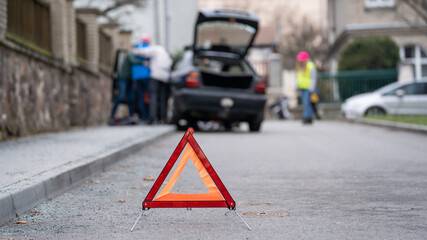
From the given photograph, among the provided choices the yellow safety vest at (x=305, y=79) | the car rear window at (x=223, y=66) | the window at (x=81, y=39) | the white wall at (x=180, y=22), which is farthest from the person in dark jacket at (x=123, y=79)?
the white wall at (x=180, y=22)

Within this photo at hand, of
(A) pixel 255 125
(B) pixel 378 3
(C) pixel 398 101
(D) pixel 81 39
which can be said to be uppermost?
(B) pixel 378 3

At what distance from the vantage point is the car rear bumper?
45.3 feet

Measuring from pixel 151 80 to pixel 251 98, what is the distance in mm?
2697

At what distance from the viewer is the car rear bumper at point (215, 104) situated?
1381cm

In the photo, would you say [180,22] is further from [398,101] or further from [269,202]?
[269,202]

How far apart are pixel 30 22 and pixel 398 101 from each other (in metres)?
13.5

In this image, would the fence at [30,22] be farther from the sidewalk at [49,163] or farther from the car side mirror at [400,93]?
the car side mirror at [400,93]

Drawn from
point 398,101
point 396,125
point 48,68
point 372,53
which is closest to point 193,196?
point 48,68

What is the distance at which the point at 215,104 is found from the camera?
13.9 metres

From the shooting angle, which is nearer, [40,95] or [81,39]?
[40,95]

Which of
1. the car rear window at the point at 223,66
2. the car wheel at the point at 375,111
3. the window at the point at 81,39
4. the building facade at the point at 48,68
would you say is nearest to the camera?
the building facade at the point at 48,68

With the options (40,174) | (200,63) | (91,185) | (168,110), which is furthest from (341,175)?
(168,110)

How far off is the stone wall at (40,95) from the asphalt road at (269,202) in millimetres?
2499

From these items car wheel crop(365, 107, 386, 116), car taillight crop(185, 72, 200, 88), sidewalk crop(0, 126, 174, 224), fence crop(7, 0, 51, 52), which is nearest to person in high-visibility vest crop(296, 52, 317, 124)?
car wheel crop(365, 107, 386, 116)
